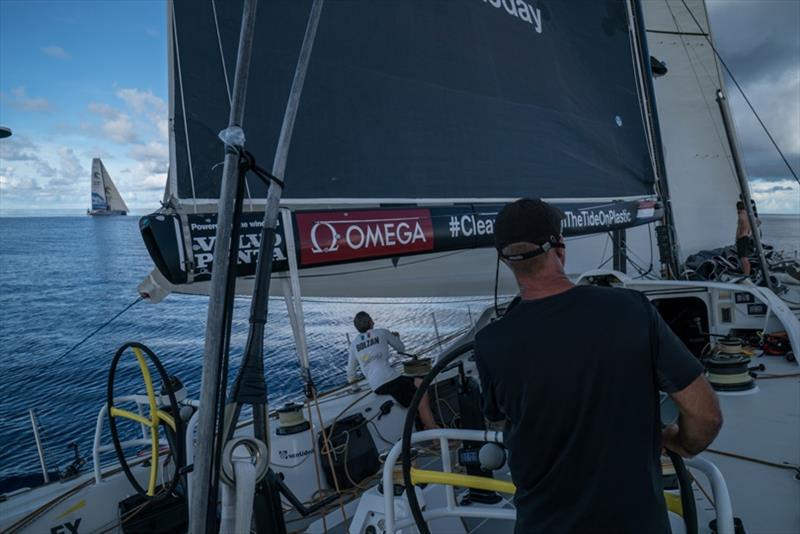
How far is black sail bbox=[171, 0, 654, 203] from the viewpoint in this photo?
2.80 meters

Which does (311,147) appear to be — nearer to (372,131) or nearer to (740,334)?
(372,131)

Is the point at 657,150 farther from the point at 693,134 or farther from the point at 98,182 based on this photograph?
the point at 98,182

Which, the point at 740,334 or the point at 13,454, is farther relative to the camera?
the point at 13,454

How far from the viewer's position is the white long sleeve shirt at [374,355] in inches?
182

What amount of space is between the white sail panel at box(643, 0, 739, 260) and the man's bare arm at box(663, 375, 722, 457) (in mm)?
10202

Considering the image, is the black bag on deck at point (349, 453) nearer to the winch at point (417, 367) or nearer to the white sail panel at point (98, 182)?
the winch at point (417, 367)

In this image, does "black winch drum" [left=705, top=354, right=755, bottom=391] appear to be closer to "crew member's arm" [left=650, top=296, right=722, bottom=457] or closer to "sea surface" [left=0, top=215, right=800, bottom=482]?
"crew member's arm" [left=650, top=296, right=722, bottom=457]

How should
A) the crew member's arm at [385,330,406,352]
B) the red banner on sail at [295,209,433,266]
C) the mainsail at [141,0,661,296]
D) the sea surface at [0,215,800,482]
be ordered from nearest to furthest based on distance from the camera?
the red banner on sail at [295,209,433,266] → the mainsail at [141,0,661,296] → the crew member's arm at [385,330,406,352] → the sea surface at [0,215,800,482]

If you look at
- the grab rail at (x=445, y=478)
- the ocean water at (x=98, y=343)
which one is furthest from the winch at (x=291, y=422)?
the ocean water at (x=98, y=343)

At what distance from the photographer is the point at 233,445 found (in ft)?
3.63

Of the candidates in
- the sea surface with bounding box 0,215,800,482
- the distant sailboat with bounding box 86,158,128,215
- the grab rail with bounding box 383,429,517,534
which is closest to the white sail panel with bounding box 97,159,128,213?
the distant sailboat with bounding box 86,158,128,215

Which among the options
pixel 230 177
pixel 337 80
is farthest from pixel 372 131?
pixel 230 177

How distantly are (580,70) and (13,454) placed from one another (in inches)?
371

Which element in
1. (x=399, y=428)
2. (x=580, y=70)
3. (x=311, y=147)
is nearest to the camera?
(x=311, y=147)
